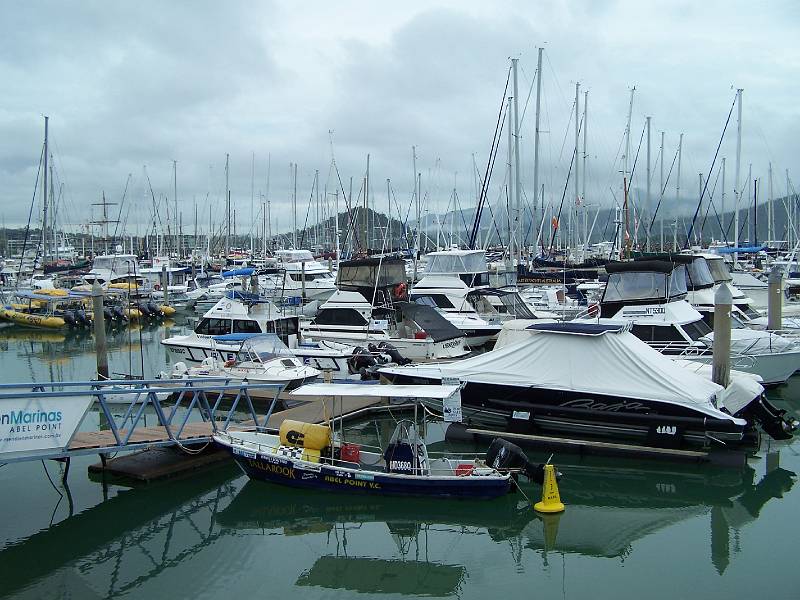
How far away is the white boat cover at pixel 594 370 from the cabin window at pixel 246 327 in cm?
1059

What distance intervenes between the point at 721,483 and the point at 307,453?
27.5 ft

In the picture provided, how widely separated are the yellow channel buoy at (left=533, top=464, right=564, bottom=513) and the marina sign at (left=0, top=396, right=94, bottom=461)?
26.6 feet

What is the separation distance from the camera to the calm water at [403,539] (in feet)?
35.3

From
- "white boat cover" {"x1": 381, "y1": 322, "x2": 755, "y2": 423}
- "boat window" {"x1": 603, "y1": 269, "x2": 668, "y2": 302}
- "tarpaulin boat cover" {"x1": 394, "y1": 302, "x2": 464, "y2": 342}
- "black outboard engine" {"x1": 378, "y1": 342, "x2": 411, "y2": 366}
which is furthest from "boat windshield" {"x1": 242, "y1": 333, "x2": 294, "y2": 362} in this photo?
"boat window" {"x1": 603, "y1": 269, "x2": 668, "y2": 302}

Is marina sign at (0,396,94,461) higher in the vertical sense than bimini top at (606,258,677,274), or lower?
lower

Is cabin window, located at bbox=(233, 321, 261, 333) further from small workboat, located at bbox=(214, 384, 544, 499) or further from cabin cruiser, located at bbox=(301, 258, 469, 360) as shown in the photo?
small workboat, located at bbox=(214, 384, 544, 499)

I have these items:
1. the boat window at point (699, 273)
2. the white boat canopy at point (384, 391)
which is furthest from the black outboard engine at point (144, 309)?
the white boat canopy at point (384, 391)

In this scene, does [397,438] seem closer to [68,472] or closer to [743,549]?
[743,549]

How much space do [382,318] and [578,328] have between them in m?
11.5

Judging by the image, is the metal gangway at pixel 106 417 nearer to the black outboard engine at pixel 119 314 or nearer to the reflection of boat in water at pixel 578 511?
the reflection of boat in water at pixel 578 511

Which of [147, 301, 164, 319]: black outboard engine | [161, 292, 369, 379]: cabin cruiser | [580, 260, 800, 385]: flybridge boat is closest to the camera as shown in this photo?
[580, 260, 800, 385]: flybridge boat

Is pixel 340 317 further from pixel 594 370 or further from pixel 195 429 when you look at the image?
pixel 594 370

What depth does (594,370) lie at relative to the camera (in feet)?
53.3

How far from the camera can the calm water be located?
1077 cm
